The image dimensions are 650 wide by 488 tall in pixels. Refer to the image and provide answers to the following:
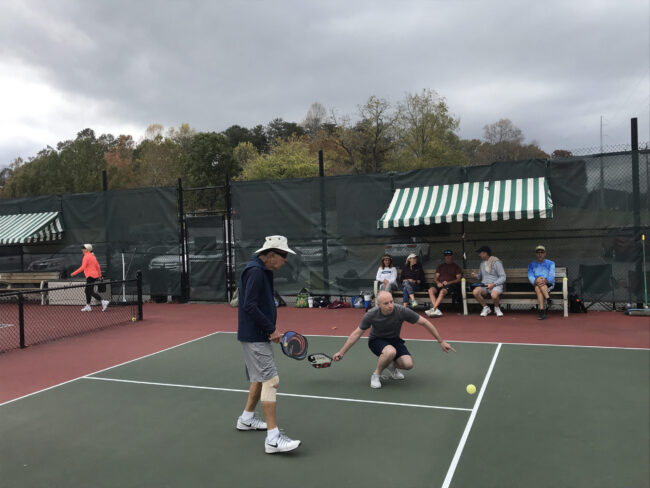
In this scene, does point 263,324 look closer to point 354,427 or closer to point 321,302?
point 354,427

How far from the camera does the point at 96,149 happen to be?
42219 mm

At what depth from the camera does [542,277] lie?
10.7 metres

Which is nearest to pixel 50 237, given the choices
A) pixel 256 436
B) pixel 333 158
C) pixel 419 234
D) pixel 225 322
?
pixel 225 322

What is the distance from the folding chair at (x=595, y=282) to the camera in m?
10.9

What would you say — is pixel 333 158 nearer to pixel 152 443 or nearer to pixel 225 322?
pixel 225 322

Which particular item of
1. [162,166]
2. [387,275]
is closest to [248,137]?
[162,166]

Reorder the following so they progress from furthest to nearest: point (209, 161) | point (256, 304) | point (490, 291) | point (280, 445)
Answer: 1. point (209, 161)
2. point (490, 291)
3. point (256, 304)
4. point (280, 445)

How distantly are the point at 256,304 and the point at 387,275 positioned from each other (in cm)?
762

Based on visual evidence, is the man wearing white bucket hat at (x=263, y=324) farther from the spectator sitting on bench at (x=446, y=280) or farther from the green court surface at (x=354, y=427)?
the spectator sitting on bench at (x=446, y=280)

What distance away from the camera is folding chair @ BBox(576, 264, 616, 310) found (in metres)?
10.9

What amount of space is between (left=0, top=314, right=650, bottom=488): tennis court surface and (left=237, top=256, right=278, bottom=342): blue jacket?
94cm

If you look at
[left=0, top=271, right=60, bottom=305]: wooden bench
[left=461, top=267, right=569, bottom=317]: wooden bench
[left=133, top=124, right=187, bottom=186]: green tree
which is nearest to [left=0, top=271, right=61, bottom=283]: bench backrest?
[left=0, top=271, right=60, bottom=305]: wooden bench

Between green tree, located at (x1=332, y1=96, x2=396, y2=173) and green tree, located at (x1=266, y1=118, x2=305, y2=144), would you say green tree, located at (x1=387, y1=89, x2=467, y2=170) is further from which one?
green tree, located at (x1=266, y1=118, x2=305, y2=144)

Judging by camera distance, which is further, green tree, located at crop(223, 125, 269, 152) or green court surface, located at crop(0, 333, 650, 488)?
green tree, located at crop(223, 125, 269, 152)
